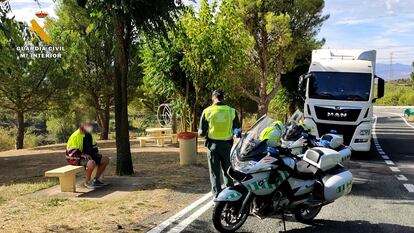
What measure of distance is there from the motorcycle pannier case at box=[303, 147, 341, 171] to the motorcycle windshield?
757mm

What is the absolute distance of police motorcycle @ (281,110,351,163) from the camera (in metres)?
8.11

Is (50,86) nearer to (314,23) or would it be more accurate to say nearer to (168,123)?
(168,123)

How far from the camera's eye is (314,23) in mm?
32406

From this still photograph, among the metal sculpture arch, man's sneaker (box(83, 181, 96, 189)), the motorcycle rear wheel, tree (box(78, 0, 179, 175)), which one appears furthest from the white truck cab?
the metal sculpture arch

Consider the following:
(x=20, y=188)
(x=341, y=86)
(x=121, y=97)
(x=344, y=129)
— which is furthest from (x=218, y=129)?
(x=341, y=86)

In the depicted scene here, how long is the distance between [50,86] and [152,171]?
51.5 feet

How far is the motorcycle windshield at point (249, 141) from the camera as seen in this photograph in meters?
6.28

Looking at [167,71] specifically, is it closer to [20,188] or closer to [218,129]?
[20,188]

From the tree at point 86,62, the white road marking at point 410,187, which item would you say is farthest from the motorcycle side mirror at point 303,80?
the tree at point 86,62

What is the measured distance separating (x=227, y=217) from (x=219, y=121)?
82.9 inches

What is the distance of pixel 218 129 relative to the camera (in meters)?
7.98

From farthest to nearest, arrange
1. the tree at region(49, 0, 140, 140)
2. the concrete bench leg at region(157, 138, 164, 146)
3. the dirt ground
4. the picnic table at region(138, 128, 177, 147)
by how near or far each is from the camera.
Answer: the tree at region(49, 0, 140, 140) → the concrete bench leg at region(157, 138, 164, 146) → the picnic table at region(138, 128, 177, 147) → the dirt ground

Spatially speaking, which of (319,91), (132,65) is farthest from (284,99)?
(319,91)

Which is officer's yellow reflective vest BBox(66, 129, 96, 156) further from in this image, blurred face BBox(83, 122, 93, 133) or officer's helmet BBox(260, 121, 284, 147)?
officer's helmet BBox(260, 121, 284, 147)
